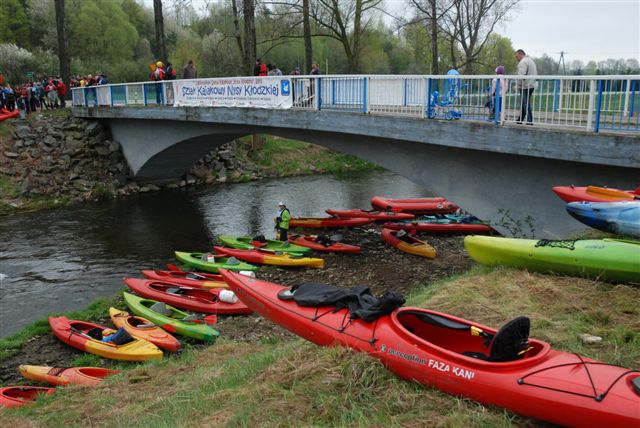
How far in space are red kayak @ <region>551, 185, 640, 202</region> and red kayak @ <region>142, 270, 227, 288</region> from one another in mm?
6917

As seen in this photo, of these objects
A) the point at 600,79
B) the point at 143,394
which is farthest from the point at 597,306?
the point at 143,394

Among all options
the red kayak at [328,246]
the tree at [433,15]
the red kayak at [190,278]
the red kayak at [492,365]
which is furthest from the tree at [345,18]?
the red kayak at [492,365]

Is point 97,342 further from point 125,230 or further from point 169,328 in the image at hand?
point 125,230

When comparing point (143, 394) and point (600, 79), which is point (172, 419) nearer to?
point (143, 394)

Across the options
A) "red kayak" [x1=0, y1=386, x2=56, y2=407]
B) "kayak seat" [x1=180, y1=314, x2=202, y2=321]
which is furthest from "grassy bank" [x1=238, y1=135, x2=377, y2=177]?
"red kayak" [x1=0, y1=386, x2=56, y2=407]

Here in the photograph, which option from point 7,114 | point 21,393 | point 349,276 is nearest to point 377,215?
point 349,276

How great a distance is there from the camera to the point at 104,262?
597 inches

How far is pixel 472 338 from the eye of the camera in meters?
5.58

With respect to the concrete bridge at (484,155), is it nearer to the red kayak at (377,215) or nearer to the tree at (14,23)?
the red kayak at (377,215)

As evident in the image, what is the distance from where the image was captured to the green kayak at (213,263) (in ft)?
43.3

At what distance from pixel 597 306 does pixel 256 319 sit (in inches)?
233

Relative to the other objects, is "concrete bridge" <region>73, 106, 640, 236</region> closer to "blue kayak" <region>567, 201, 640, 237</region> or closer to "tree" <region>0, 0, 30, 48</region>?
"blue kayak" <region>567, 201, 640, 237</region>

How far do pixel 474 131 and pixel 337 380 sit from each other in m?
6.85

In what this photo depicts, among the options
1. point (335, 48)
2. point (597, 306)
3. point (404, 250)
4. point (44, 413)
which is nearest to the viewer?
point (597, 306)
